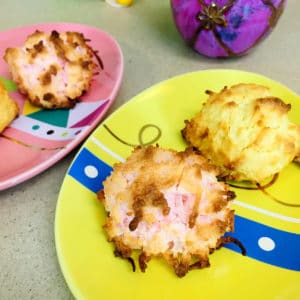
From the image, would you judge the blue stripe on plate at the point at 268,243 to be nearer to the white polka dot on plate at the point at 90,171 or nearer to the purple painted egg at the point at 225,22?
the white polka dot on plate at the point at 90,171

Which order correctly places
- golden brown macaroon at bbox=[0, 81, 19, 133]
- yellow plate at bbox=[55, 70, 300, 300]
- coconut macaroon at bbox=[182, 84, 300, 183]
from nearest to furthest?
yellow plate at bbox=[55, 70, 300, 300] → coconut macaroon at bbox=[182, 84, 300, 183] → golden brown macaroon at bbox=[0, 81, 19, 133]

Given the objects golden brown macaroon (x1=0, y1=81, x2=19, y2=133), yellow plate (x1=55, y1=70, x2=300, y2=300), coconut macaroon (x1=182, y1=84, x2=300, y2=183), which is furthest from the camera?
golden brown macaroon (x1=0, y1=81, x2=19, y2=133)

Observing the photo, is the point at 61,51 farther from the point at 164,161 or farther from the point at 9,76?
the point at 164,161

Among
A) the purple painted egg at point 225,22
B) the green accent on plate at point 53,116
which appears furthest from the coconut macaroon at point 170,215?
the purple painted egg at point 225,22

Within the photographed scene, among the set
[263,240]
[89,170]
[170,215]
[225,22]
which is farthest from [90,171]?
[225,22]

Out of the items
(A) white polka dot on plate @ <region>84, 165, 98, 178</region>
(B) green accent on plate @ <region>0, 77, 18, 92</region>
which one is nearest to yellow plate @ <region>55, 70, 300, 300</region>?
(A) white polka dot on plate @ <region>84, 165, 98, 178</region>

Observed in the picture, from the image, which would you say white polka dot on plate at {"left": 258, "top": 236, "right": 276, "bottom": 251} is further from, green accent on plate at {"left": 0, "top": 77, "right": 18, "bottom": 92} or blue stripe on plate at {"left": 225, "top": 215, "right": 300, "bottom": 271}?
green accent on plate at {"left": 0, "top": 77, "right": 18, "bottom": 92}

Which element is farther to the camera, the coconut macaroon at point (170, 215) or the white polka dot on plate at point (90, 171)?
the white polka dot on plate at point (90, 171)

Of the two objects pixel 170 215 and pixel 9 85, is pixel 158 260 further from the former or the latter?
pixel 9 85
